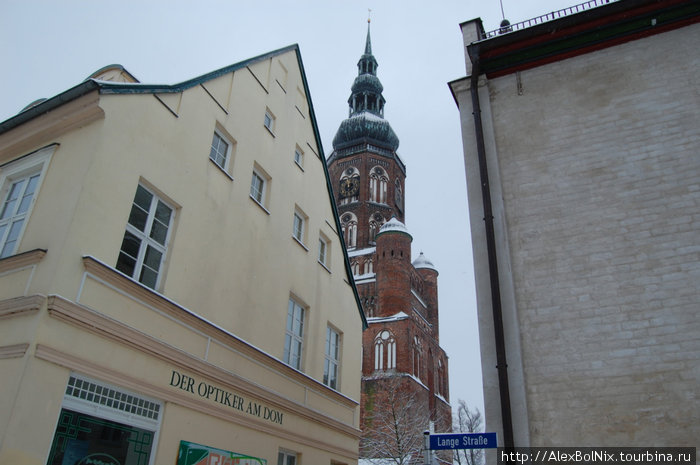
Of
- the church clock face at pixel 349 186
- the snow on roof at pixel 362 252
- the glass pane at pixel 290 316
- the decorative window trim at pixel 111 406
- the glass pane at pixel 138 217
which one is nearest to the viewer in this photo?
the decorative window trim at pixel 111 406

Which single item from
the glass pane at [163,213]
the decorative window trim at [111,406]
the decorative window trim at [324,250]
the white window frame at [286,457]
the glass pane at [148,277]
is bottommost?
the white window frame at [286,457]

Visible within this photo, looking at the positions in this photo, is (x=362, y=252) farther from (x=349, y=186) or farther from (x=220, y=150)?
(x=220, y=150)

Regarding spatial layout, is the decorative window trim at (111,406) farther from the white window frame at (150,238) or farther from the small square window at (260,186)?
the small square window at (260,186)

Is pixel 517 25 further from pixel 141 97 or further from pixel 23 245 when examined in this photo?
pixel 23 245

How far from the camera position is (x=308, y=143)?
1507 centimetres

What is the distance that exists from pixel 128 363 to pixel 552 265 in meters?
7.01

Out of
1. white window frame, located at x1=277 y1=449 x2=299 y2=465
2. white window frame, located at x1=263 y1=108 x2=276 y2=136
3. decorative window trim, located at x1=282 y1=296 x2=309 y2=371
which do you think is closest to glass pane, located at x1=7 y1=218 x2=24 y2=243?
decorative window trim, located at x1=282 y1=296 x2=309 y2=371

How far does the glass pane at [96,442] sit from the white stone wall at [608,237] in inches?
232

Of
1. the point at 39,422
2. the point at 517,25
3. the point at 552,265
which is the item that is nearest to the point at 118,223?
the point at 39,422

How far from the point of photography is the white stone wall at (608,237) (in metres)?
7.81

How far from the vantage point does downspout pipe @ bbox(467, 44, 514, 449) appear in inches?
329

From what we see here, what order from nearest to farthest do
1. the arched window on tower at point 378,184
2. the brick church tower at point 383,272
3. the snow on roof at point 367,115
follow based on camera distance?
the brick church tower at point 383,272, the arched window on tower at point 378,184, the snow on roof at point 367,115

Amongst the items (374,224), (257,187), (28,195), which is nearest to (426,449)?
(257,187)

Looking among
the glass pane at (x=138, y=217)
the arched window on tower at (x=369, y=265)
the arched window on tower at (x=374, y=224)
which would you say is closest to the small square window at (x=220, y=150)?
the glass pane at (x=138, y=217)
